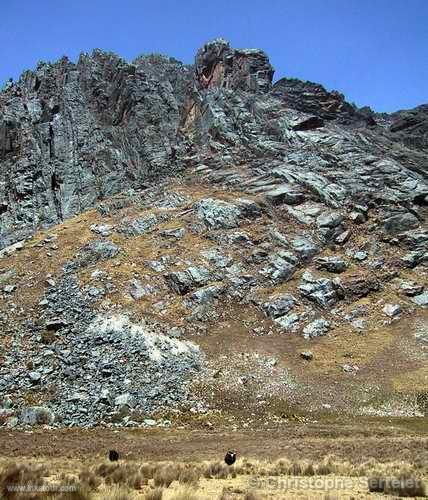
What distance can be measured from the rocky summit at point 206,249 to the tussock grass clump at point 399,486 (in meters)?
21.8

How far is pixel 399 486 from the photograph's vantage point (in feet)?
51.4

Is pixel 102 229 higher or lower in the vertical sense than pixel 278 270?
higher

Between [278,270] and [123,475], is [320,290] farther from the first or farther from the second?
[123,475]

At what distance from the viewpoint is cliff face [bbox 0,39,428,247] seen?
7388 centimetres

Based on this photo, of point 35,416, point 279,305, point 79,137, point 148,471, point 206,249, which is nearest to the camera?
point 148,471

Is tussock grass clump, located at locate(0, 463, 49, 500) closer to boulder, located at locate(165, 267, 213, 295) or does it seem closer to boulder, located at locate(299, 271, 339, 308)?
boulder, located at locate(165, 267, 213, 295)

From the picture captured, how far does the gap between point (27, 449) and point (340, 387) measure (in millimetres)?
25187

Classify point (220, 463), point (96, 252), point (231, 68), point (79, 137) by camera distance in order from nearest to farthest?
point (220, 463), point (96, 252), point (79, 137), point (231, 68)

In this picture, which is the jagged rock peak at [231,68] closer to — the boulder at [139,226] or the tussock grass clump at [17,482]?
the boulder at [139,226]

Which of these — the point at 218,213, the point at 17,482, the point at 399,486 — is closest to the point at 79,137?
the point at 218,213

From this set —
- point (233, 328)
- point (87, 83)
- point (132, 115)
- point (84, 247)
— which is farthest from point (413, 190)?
point (87, 83)

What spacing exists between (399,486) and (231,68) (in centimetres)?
9092

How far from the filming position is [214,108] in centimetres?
8600

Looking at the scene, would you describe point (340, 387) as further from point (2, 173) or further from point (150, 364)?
point (2, 173)
